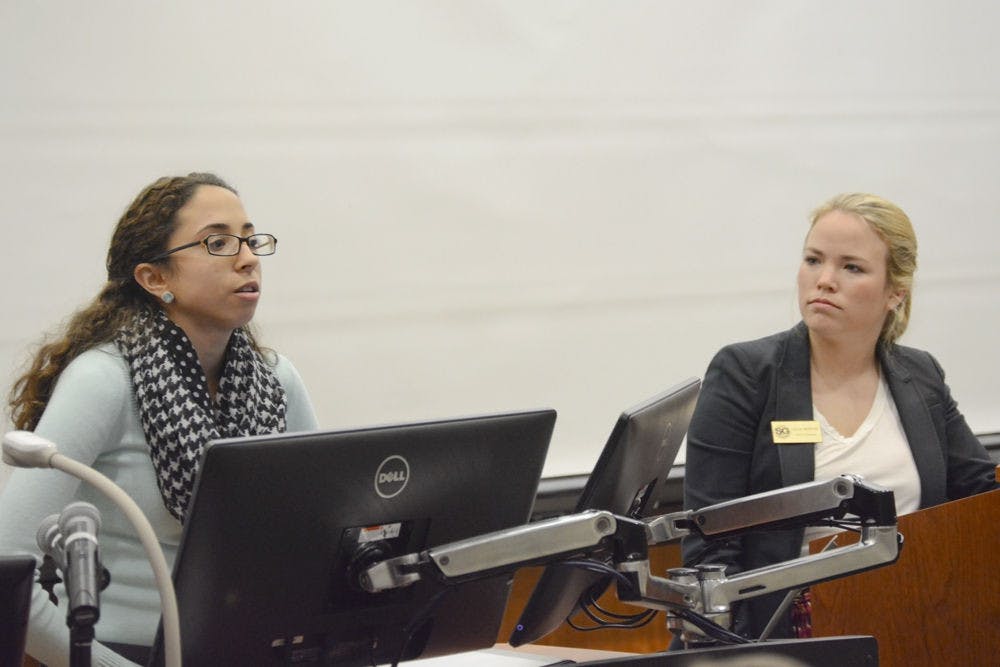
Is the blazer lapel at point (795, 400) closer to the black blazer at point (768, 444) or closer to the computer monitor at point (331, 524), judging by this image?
the black blazer at point (768, 444)

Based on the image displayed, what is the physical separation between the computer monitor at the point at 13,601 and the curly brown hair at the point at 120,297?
1.03 metres

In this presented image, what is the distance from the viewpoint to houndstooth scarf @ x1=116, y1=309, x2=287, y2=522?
1824 millimetres

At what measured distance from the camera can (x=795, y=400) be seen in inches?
94.9

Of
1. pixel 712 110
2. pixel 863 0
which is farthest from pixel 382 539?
pixel 863 0

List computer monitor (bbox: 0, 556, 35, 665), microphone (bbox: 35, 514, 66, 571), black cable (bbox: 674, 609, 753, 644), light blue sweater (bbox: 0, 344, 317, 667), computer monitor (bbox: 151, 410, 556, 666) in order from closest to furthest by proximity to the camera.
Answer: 1. computer monitor (bbox: 0, 556, 35, 665)
2. microphone (bbox: 35, 514, 66, 571)
3. computer monitor (bbox: 151, 410, 556, 666)
4. black cable (bbox: 674, 609, 753, 644)
5. light blue sweater (bbox: 0, 344, 317, 667)

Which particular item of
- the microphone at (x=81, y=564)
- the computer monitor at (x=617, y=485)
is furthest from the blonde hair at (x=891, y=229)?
the microphone at (x=81, y=564)

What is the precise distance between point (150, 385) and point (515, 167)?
53.6 inches

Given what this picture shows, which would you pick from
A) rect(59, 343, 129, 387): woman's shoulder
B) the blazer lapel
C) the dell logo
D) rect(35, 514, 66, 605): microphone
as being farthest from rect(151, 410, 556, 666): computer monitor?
the blazer lapel

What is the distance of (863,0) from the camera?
3434 millimetres

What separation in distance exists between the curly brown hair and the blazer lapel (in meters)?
1.20

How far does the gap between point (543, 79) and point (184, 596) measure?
207 centimetres

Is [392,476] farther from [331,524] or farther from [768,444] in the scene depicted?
[768,444]

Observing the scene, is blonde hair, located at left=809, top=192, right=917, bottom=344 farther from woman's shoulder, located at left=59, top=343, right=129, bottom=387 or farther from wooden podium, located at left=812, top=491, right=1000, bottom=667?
woman's shoulder, located at left=59, top=343, right=129, bottom=387

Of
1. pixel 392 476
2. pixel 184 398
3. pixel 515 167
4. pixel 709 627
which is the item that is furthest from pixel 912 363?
pixel 392 476
